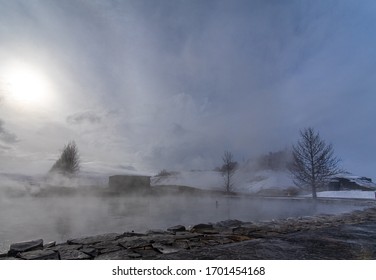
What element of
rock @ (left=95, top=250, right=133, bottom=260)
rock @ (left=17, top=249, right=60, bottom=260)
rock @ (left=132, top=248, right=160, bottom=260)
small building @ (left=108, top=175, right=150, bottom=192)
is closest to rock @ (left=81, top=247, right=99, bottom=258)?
rock @ (left=95, top=250, right=133, bottom=260)

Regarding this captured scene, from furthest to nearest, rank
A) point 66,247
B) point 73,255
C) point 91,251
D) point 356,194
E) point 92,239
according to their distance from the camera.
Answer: point 356,194 < point 92,239 < point 66,247 < point 91,251 < point 73,255

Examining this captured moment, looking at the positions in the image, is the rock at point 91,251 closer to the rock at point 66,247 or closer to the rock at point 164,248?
the rock at point 66,247

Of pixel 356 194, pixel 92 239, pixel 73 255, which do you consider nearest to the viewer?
pixel 73 255

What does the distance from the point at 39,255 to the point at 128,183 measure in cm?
2247

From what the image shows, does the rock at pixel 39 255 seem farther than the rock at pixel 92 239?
No

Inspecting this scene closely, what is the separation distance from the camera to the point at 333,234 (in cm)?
382

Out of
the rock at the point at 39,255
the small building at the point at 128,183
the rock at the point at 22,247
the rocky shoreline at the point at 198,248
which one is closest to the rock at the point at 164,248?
the rocky shoreline at the point at 198,248

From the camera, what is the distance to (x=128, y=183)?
80.5 feet

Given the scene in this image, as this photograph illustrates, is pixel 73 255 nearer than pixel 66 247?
Yes

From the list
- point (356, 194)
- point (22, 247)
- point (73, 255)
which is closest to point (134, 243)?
point (73, 255)

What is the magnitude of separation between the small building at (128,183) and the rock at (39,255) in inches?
820

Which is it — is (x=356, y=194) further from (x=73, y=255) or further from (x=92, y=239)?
(x=73, y=255)

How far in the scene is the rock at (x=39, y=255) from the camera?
2588 mm

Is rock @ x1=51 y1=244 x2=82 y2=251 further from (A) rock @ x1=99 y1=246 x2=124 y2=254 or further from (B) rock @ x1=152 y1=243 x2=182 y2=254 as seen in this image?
(B) rock @ x1=152 y1=243 x2=182 y2=254
